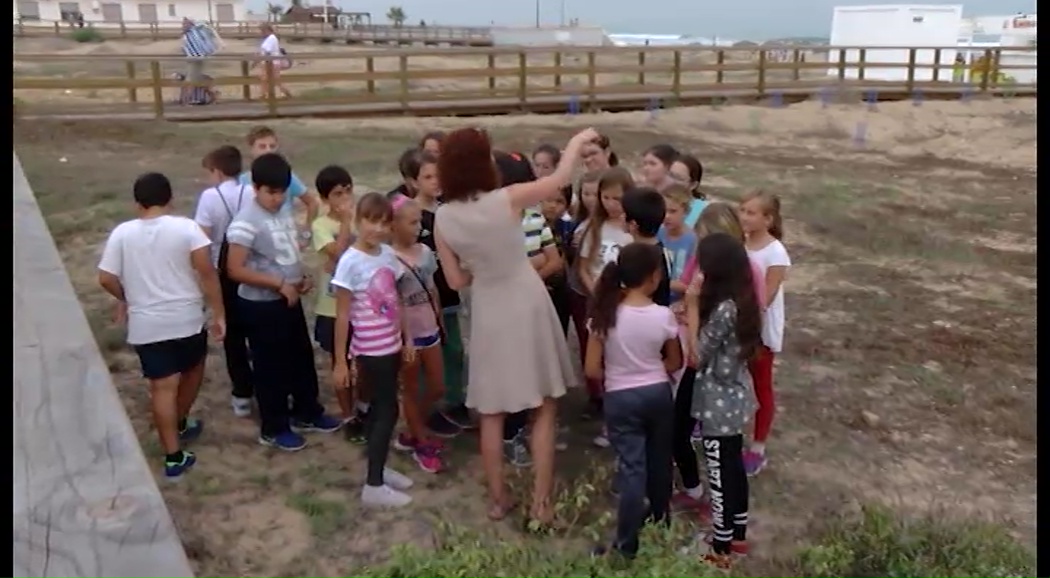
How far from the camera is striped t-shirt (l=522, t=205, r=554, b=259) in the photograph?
4.05 meters

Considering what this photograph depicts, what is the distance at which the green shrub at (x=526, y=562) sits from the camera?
10.5ft

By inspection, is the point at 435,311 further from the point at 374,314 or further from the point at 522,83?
the point at 522,83

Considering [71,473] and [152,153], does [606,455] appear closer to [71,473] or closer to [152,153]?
[71,473]

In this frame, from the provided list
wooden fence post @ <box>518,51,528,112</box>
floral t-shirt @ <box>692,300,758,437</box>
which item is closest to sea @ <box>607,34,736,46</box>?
wooden fence post @ <box>518,51,528,112</box>

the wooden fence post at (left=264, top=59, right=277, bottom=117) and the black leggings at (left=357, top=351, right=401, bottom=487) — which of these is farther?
the wooden fence post at (left=264, top=59, right=277, bottom=117)

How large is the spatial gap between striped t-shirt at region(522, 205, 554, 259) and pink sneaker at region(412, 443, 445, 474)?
2.97ft

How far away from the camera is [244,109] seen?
16.4m

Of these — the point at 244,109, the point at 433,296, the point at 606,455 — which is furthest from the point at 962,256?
the point at 244,109

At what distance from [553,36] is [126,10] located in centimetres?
2849

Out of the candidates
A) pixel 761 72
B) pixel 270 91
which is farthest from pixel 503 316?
pixel 761 72

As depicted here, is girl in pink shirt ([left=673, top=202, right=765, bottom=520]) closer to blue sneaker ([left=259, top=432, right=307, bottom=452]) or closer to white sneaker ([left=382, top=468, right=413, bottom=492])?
white sneaker ([left=382, top=468, right=413, bottom=492])

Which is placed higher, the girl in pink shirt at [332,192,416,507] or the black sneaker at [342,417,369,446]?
the girl in pink shirt at [332,192,416,507]

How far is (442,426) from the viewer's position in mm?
4586

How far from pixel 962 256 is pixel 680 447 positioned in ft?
19.3
